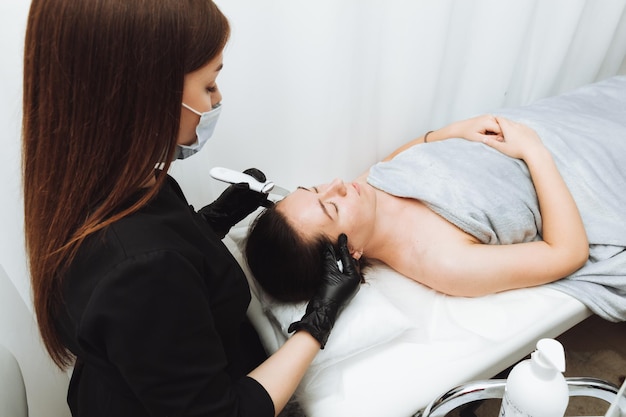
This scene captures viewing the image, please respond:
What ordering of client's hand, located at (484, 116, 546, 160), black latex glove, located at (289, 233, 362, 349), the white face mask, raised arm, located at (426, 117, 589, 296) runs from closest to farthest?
the white face mask, black latex glove, located at (289, 233, 362, 349), raised arm, located at (426, 117, 589, 296), client's hand, located at (484, 116, 546, 160)

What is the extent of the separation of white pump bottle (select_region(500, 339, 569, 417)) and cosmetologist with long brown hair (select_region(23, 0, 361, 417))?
44 cm

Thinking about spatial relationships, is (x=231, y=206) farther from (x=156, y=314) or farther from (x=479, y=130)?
(x=479, y=130)

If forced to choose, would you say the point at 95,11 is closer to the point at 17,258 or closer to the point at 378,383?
the point at 17,258

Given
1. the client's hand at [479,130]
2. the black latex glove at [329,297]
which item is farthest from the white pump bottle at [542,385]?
the client's hand at [479,130]

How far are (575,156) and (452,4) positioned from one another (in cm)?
63

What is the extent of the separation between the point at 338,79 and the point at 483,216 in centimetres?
60

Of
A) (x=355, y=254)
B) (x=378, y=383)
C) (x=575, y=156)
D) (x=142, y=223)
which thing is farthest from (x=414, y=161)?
(x=142, y=223)

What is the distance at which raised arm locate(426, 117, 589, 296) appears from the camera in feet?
3.78

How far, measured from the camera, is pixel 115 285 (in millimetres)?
651

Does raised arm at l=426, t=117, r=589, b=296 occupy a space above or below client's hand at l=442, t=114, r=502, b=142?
below

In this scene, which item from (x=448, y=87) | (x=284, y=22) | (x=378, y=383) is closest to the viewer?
(x=378, y=383)

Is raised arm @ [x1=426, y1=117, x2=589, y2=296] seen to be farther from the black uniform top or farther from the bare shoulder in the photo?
the black uniform top

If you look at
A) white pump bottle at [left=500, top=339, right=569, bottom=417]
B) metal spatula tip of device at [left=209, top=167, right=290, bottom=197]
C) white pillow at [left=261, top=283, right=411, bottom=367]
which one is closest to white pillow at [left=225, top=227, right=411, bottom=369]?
white pillow at [left=261, top=283, right=411, bottom=367]

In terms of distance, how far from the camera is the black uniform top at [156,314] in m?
0.66
